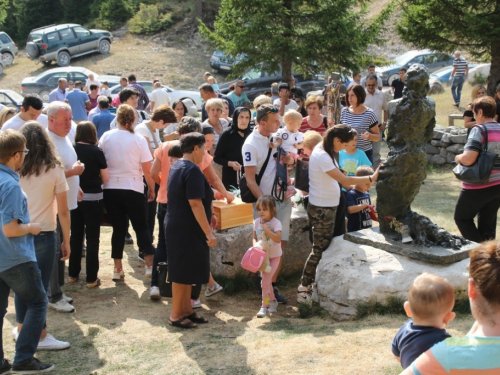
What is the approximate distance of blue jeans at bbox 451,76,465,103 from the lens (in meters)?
19.4

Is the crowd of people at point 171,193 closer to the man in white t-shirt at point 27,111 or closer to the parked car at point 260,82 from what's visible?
the man in white t-shirt at point 27,111

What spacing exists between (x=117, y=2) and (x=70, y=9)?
3.41m

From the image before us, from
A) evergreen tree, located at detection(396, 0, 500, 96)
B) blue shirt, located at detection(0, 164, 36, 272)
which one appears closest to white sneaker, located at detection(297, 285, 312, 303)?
blue shirt, located at detection(0, 164, 36, 272)

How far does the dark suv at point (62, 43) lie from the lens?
30469 mm

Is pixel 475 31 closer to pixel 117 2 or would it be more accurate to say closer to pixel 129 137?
pixel 129 137

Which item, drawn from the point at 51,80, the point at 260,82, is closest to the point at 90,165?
A: the point at 260,82

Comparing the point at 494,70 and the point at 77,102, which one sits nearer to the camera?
the point at 77,102

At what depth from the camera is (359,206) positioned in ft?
22.2

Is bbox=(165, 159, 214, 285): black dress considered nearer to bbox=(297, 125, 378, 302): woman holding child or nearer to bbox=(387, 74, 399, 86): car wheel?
bbox=(297, 125, 378, 302): woman holding child

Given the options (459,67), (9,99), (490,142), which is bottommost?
(9,99)

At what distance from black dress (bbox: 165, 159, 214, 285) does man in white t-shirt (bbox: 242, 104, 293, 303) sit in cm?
92

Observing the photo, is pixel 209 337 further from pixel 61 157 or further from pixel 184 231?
pixel 61 157

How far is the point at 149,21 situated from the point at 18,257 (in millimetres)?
33829

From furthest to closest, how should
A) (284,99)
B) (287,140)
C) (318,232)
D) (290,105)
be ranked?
1. (290,105)
2. (284,99)
3. (287,140)
4. (318,232)
